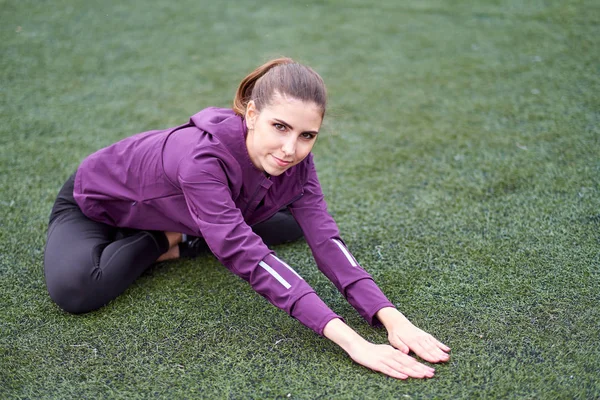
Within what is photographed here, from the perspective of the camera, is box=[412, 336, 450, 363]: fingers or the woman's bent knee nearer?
box=[412, 336, 450, 363]: fingers

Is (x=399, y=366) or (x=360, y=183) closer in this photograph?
(x=399, y=366)

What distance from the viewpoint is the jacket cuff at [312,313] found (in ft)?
6.07

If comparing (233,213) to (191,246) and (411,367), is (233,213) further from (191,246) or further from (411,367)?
(411,367)

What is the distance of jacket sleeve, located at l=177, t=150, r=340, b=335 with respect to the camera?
1873 millimetres

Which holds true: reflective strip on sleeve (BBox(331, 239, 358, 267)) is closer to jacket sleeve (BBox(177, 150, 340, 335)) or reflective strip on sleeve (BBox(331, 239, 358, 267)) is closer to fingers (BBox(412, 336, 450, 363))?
jacket sleeve (BBox(177, 150, 340, 335))

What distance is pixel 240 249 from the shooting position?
6.23 feet

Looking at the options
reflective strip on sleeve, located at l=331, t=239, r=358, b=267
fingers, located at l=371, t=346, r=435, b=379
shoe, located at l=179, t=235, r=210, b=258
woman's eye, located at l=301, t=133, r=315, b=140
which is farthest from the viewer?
shoe, located at l=179, t=235, r=210, b=258

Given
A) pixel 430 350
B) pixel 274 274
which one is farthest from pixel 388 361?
pixel 274 274

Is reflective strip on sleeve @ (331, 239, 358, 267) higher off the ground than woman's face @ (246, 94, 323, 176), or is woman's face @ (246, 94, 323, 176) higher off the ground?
woman's face @ (246, 94, 323, 176)

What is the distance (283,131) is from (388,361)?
789mm

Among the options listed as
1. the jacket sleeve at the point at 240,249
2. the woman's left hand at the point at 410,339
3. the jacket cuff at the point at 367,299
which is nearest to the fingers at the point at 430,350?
the woman's left hand at the point at 410,339

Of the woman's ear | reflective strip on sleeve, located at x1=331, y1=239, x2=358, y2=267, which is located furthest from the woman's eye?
reflective strip on sleeve, located at x1=331, y1=239, x2=358, y2=267

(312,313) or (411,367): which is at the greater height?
(312,313)

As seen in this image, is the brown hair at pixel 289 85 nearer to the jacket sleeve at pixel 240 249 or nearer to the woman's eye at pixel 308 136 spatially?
the woman's eye at pixel 308 136
